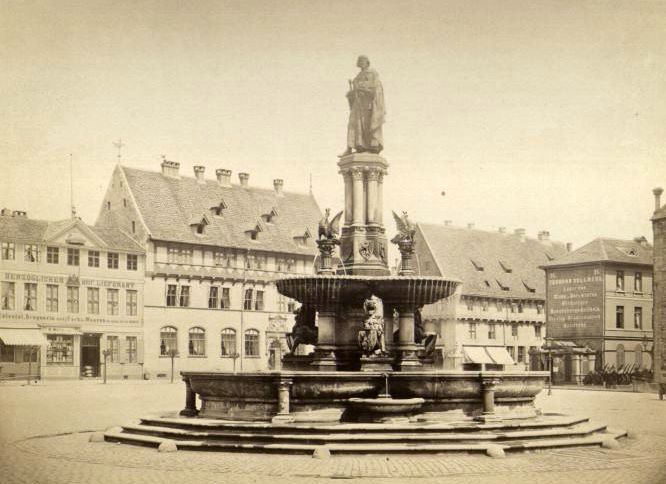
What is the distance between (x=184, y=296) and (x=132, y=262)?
4124 millimetres

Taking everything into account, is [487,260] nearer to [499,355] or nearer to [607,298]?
[499,355]

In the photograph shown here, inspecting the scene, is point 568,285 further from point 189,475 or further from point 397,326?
Result: point 189,475

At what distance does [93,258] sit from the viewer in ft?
182

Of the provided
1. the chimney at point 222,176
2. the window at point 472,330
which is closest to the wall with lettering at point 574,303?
the window at point 472,330

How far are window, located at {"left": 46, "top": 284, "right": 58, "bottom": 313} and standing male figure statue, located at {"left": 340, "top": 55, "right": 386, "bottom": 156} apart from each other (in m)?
35.7

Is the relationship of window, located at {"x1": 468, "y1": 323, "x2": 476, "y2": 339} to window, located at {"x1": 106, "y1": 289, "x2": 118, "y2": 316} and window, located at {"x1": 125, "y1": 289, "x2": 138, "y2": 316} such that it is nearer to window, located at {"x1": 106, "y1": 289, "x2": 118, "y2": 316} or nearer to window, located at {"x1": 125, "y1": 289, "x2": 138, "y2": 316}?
window, located at {"x1": 125, "y1": 289, "x2": 138, "y2": 316}

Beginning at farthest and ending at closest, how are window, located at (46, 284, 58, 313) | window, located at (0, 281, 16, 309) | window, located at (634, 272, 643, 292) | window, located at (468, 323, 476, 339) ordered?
window, located at (468, 323, 476, 339), window, located at (46, 284, 58, 313), window, located at (634, 272, 643, 292), window, located at (0, 281, 16, 309)

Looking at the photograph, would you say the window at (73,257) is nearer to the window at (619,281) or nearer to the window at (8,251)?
the window at (8,251)

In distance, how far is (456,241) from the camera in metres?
71.1

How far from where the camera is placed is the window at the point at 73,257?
2119 inches

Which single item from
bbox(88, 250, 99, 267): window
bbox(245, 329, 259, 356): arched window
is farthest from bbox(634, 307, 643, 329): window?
bbox(88, 250, 99, 267): window

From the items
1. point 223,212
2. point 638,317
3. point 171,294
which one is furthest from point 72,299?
point 638,317

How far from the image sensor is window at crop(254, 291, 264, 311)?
6319cm

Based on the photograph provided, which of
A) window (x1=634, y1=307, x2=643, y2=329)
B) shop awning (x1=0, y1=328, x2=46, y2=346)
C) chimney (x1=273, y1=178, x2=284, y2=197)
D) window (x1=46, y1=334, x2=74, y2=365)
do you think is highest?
chimney (x1=273, y1=178, x2=284, y2=197)
